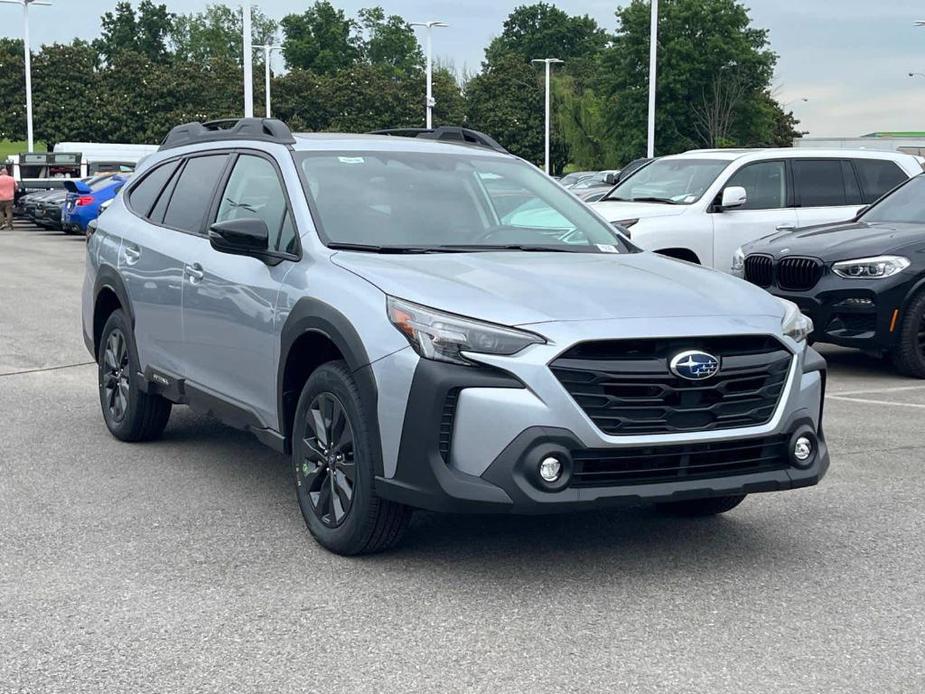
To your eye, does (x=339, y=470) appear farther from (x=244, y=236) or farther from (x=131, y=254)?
(x=131, y=254)

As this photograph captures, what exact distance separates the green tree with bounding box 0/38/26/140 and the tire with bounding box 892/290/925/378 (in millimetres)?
66652

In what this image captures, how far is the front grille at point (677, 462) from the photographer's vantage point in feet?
15.4

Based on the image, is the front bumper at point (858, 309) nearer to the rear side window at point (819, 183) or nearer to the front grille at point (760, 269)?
the front grille at point (760, 269)

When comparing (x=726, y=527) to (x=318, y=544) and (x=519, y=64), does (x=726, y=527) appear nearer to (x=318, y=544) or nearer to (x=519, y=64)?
(x=318, y=544)

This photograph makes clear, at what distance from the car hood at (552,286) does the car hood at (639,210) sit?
6.84 metres

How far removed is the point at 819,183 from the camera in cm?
1329

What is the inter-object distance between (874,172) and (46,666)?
37.1 feet

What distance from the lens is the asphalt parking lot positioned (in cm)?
404

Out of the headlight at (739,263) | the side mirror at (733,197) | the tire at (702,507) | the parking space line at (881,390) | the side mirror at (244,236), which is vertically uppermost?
the side mirror at (733,197)

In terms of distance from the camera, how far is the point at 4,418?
828 cm

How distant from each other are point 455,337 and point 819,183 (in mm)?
9456

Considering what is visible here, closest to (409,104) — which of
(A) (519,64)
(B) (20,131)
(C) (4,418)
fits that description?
(A) (519,64)

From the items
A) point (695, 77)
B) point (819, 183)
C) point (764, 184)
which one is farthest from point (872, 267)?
point (695, 77)

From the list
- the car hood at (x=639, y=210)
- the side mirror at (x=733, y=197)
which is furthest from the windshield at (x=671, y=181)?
the side mirror at (x=733, y=197)
